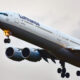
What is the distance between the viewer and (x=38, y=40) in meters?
61.1

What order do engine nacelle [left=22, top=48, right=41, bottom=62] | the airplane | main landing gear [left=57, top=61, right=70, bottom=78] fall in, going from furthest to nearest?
main landing gear [left=57, top=61, right=70, bottom=78] → engine nacelle [left=22, top=48, right=41, bottom=62] → the airplane

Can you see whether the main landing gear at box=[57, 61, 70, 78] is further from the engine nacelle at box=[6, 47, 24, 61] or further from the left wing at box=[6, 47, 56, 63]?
the engine nacelle at box=[6, 47, 24, 61]

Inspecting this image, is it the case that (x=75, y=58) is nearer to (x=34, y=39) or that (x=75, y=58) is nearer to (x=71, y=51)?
(x=71, y=51)

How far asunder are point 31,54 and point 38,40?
19.9 ft

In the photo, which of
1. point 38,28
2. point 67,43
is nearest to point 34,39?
point 38,28

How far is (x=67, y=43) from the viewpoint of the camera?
65000 mm

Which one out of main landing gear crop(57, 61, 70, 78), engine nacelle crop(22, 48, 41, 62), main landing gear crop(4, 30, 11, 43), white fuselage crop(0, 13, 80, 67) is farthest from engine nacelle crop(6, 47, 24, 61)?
main landing gear crop(4, 30, 11, 43)

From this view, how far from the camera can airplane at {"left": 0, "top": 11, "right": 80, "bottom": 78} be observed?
5934cm

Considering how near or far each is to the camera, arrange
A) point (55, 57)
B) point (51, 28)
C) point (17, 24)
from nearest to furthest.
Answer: point (17, 24)
point (51, 28)
point (55, 57)

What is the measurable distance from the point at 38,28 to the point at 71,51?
20.0ft

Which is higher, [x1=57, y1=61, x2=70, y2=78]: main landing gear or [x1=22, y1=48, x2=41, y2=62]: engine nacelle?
[x1=22, y1=48, x2=41, y2=62]: engine nacelle

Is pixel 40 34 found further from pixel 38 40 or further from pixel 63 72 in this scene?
pixel 63 72

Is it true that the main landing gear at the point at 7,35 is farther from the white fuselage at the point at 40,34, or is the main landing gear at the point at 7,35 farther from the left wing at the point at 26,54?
the left wing at the point at 26,54

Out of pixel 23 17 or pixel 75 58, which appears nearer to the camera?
pixel 23 17
